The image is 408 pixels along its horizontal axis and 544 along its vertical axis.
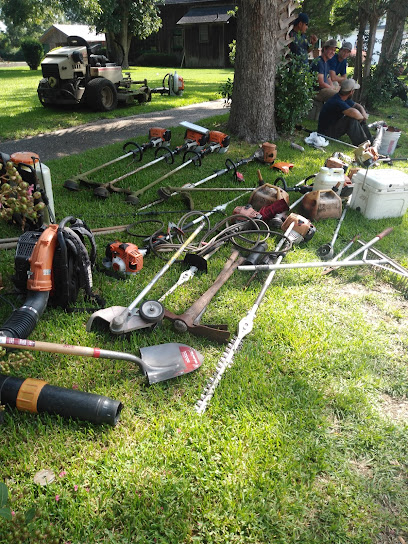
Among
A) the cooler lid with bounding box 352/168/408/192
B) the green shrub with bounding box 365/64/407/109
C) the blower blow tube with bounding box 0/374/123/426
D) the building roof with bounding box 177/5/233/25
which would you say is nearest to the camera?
→ the blower blow tube with bounding box 0/374/123/426

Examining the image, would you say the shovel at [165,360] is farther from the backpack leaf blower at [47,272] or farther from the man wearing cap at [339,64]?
the man wearing cap at [339,64]

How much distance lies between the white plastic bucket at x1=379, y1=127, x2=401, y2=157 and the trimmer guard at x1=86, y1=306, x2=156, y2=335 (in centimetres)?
667

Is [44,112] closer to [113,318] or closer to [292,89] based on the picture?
[292,89]

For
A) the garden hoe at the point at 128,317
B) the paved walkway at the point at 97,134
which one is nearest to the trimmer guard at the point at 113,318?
the garden hoe at the point at 128,317

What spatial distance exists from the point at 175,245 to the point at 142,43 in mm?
33318

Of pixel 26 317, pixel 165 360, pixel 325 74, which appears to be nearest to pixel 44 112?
pixel 325 74

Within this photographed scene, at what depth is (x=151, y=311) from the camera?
2.67m

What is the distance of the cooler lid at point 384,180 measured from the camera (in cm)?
443

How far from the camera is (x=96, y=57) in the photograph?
30.8 ft

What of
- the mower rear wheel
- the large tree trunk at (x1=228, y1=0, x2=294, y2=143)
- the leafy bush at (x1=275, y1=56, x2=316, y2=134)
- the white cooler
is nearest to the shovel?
the white cooler

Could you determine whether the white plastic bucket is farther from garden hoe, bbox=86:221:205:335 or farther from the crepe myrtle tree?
the crepe myrtle tree

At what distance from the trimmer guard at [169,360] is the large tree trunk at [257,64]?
219 inches

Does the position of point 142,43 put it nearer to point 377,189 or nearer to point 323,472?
point 377,189

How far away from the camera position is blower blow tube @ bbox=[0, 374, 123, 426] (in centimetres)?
206
